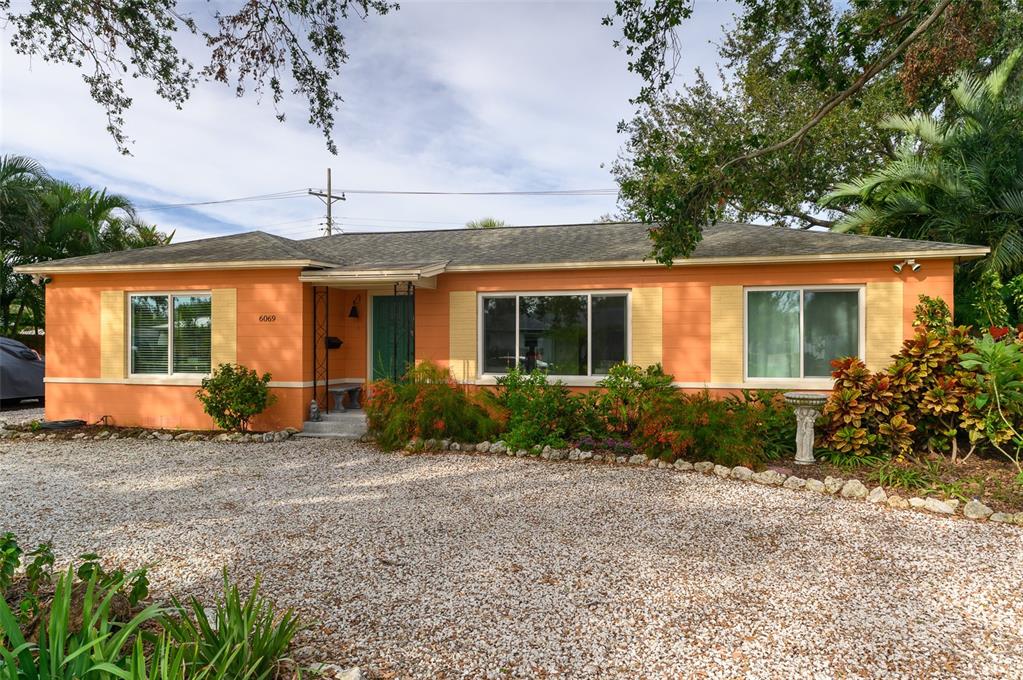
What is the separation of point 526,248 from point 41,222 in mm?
12910

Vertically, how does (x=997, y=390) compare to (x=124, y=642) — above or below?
above

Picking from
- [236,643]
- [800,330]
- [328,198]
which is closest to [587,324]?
[800,330]

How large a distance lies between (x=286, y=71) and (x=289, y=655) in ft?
18.5

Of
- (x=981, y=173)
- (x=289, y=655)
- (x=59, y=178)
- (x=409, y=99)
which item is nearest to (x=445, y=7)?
(x=409, y=99)

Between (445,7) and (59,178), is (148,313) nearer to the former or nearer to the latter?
(445,7)

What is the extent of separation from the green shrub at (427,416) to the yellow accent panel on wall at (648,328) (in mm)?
2602

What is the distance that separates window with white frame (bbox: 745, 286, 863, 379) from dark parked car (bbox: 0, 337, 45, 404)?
15.8m

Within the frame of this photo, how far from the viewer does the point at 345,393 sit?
10773mm

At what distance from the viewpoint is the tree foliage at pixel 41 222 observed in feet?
49.5

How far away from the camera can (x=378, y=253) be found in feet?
39.9

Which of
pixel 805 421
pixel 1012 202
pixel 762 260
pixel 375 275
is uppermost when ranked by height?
pixel 1012 202

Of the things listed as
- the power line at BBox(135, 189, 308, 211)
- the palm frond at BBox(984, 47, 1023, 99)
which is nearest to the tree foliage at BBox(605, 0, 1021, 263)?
the palm frond at BBox(984, 47, 1023, 99)

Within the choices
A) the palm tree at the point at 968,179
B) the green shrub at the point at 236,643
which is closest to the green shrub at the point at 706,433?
the green shrub at the point at 236,643

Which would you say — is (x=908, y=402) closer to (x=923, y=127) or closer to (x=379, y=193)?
(x=923, y=127)
